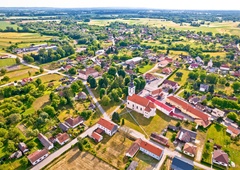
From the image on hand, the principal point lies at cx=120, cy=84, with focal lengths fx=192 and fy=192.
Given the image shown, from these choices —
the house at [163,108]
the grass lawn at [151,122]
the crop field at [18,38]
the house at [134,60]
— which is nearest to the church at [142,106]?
the grass lawn at [151,122]

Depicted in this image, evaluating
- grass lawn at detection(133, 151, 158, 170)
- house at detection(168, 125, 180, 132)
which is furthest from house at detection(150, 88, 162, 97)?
grass lawn at detection(133, 151, 158, 170)

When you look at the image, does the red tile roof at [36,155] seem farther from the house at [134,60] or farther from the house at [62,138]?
the house at [134,60]

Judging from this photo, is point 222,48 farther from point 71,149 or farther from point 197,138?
point 71,149

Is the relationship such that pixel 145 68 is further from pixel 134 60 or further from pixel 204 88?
pixel 204 88

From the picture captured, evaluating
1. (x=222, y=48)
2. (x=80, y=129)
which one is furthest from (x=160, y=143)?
(x=222, y=48)

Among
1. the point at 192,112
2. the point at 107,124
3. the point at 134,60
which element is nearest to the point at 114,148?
the point at 107,124
